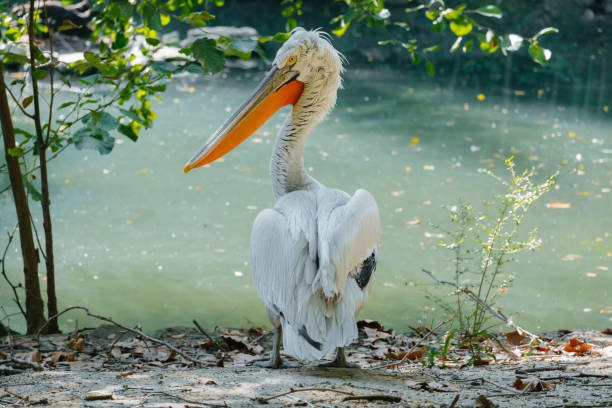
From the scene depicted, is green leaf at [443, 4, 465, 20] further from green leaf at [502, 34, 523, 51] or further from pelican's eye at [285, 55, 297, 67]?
pelican's eye at [285, 55, 297, 67]

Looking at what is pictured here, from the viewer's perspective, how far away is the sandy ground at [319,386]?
2.25 metres

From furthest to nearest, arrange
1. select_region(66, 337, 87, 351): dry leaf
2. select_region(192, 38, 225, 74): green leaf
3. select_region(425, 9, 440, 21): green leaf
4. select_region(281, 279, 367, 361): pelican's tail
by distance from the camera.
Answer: select_region(425, 9, 440, 21): green leaf → select_region(66, 337, 87, 351): dry leaf → select_region(192, 38, 225, 74): green leaf → select_region(281, 279, 367, 361): pelican's tail

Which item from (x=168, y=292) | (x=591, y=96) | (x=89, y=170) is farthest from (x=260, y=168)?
(x=591, y=96)

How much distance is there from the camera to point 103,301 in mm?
4523

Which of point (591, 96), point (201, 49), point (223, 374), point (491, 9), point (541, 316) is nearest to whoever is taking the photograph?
point (223, 374)

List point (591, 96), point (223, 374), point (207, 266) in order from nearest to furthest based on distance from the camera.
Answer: point (223, 374) < point (207, 266) < point (591, 96)

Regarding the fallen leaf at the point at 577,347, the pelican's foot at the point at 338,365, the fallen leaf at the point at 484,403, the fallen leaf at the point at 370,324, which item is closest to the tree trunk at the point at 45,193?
the pelican's foot at the point at 338,365

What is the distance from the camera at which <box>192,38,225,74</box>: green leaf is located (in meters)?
2.99

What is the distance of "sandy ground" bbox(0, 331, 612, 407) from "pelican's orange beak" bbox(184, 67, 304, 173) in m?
1.04

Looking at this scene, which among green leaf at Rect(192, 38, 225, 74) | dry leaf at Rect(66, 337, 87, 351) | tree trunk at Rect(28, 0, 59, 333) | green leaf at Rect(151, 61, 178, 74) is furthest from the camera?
dry leaf at Rect(66, 337, 87, 351)

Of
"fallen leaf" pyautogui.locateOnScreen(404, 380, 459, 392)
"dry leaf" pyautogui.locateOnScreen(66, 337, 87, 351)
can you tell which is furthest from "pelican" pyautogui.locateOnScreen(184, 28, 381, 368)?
"dry leaf" pyautogui.locateOnScreen(66, 337, 87, 351)

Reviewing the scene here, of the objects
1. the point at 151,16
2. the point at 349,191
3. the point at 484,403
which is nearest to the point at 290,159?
the point at 151,16

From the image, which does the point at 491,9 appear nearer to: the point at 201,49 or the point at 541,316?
the point at 201,49

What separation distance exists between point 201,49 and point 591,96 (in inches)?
416
